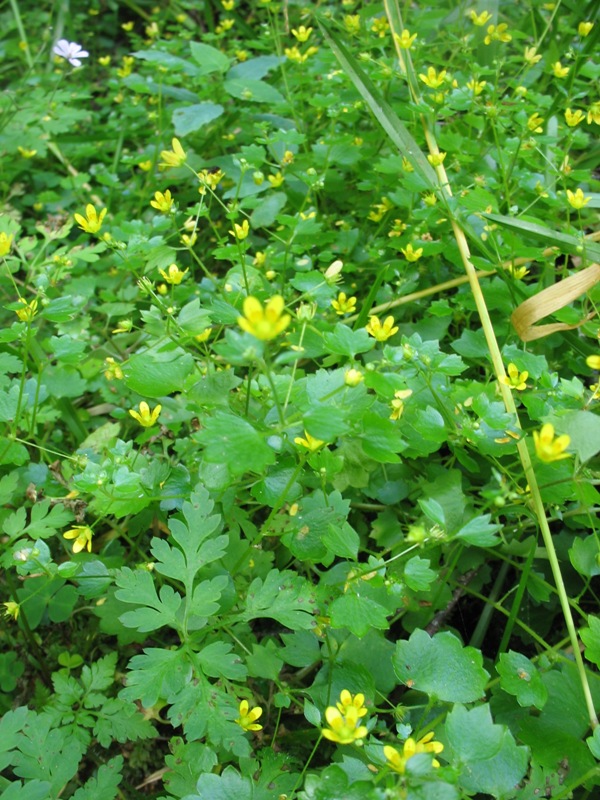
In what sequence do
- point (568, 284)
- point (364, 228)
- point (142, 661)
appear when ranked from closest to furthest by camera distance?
point (142, 661) → point (568, 284) → point (364, 228)

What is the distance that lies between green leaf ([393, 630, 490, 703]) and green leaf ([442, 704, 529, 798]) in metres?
0.08

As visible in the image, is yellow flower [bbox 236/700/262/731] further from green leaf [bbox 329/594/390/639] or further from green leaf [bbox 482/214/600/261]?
green leaf [bbox 482/214/600/261]

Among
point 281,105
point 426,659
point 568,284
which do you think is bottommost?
point 426,659

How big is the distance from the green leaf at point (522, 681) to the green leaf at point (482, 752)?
3.2 inches

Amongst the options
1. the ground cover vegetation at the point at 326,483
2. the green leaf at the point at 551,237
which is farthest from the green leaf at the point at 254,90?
the green leaf at the point at 551,237

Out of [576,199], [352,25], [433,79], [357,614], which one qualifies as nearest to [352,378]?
[357,614]

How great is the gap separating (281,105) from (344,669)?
66.3 inches

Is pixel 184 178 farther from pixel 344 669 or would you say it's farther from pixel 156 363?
pixel 344 669

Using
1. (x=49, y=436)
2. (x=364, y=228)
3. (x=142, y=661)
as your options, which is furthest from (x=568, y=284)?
(x=49, y=436)

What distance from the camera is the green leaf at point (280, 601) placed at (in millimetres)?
1060

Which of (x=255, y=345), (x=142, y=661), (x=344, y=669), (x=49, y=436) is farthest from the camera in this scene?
(x=49, y=436)

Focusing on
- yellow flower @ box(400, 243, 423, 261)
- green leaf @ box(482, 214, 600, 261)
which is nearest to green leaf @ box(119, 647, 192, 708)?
yellow flower @ box(400, 243, 423, 261)

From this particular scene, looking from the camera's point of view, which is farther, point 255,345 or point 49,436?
point 49,436

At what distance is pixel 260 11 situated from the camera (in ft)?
10.5
